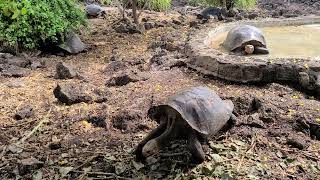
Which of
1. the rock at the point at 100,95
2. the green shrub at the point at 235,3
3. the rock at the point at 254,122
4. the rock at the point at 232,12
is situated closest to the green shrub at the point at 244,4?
the green shrub at the point at 235,3

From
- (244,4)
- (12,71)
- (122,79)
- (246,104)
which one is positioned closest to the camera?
(246,104)

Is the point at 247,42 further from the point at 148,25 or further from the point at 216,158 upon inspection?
the point at 148,25

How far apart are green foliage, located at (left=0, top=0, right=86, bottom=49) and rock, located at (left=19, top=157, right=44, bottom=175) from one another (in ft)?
10.8

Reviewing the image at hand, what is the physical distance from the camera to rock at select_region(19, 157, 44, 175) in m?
3.86

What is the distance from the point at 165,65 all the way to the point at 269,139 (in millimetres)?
2774

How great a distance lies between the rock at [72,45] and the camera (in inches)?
304

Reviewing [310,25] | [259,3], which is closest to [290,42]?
[310,25]

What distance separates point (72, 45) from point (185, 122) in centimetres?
446

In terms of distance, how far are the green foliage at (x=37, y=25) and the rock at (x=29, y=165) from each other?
3293 mm

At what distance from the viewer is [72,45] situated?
7820 mm

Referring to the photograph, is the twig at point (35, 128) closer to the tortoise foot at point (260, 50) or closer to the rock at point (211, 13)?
the tortoise foot at point (260, 50)

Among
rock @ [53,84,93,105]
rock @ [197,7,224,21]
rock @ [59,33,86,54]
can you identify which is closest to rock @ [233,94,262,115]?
rock @ [53,84,93,105]

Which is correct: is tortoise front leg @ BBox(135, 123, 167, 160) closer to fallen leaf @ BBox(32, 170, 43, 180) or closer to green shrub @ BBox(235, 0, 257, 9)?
fallen leaf @ BBox(32, 170, 43, 180)

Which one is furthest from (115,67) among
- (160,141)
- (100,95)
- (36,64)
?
(160,141)
